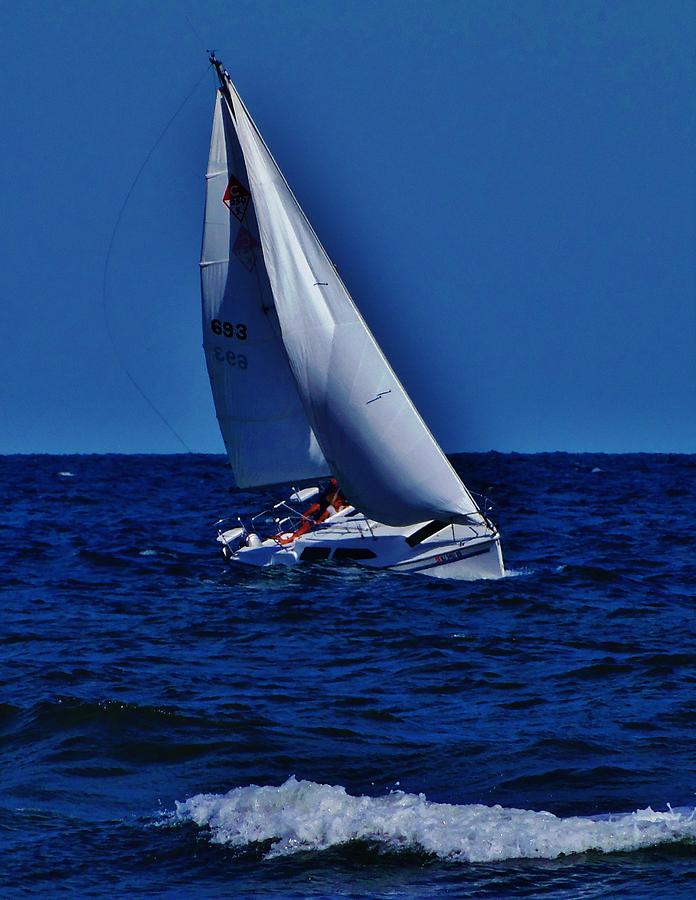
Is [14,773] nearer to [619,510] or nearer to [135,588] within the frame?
[135,588]

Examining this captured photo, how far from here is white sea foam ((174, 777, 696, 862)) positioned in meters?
9.18

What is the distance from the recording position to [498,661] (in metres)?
16.0

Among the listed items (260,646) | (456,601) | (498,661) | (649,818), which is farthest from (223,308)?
(649,818)

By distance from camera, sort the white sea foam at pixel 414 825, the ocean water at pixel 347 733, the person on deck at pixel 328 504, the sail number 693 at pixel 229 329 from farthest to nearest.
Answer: the person on deck at pixel 328 504
the sail number 693 at pixel 229 329
the white sea foam at pixel 414 825
the ocean water at pixel 347 733

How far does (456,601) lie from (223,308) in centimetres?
902

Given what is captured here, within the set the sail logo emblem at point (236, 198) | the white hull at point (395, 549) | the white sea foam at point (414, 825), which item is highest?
the sail logo emblem at point (236, 198)

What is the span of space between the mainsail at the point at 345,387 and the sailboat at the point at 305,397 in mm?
25

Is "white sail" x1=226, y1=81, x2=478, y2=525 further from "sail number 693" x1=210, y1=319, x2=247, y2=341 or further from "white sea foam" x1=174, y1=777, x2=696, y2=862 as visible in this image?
"white sea foam" x1=174, y1=777, x2=696, y2=862

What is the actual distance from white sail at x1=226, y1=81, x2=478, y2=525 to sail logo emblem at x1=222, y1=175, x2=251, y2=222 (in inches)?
18.4

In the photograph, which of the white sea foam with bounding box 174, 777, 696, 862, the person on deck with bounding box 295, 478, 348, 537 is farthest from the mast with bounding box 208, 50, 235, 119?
the white sea foam with bounding box 174, 777, 696, 862

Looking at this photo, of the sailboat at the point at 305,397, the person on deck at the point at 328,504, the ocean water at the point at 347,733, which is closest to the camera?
the ocean water at the point at 347,733

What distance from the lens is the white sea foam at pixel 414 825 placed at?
918 centimetres

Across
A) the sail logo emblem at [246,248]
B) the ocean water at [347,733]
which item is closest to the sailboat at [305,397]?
the sail logo emblem at [246,248]

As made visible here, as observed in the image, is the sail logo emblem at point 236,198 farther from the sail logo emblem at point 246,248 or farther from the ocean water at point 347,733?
the ocean water at point 347,733
